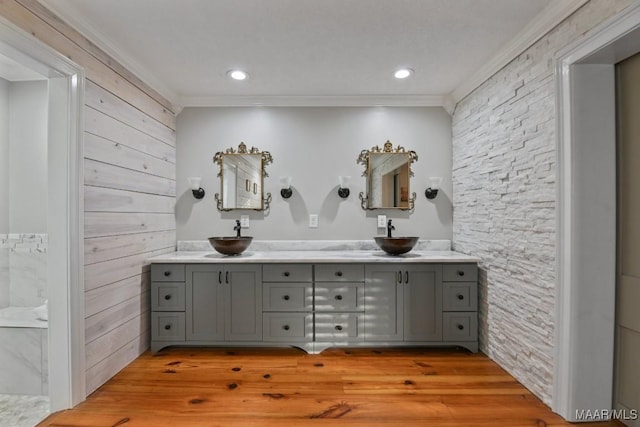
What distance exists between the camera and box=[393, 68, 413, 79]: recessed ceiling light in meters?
2.62

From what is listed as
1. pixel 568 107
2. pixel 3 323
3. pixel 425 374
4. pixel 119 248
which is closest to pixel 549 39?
pixel 568 107

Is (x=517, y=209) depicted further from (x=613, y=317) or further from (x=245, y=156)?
(x=245, y=156)

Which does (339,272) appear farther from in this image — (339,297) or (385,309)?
(385,309)

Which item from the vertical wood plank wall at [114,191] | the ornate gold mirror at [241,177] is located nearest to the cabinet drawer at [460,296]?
the ornate gold mirror at [241,177]

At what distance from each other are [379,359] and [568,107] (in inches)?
86.7

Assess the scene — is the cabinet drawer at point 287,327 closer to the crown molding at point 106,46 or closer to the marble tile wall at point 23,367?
the marble tile wall at point 23,367

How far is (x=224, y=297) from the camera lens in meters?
2.71

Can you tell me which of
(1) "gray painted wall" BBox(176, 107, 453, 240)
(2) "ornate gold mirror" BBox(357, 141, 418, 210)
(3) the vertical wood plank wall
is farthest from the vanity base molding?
(2) "ornate gold mirror" BBox(357, 141, 418, 210)

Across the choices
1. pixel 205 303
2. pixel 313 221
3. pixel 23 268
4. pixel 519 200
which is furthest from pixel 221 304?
pixel 519 200

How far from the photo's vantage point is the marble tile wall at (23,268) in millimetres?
2635

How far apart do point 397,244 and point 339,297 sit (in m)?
0.71

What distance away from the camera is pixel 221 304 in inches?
107

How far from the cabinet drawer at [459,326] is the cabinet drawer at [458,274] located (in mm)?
297

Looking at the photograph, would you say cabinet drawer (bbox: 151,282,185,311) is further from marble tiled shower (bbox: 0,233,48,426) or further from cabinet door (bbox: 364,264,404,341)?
cabinet door (bbox: 364,264,404,341)
